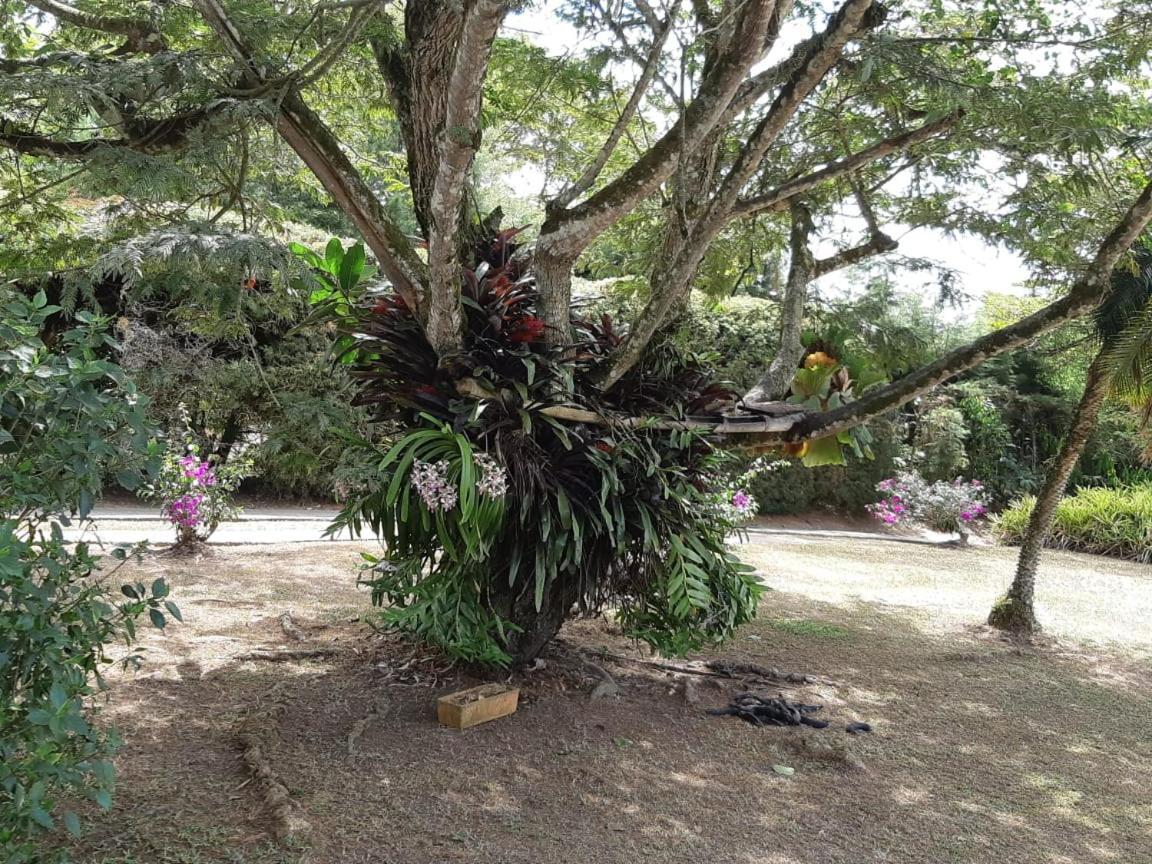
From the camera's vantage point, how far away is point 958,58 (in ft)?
17.9

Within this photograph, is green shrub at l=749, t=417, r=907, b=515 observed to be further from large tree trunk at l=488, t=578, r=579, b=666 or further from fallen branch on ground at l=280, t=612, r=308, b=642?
large tree trunk at l=488, t=578, r=579, b=666

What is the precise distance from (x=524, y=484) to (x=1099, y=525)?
38.2 feet

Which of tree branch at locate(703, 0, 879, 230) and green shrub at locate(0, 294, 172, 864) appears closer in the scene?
green shrub at locate(0, 294, 172, 864)

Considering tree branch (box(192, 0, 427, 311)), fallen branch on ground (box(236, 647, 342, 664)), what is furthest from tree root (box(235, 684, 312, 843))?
tree branch (box(192, 0, 427, 311))

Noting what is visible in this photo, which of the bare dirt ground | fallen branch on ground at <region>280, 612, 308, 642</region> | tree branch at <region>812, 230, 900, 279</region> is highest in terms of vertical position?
tree branch at <region>812, 230, 900, 279</region>

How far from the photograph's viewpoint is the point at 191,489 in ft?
23.5

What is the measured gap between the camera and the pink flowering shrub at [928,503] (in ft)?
40.4

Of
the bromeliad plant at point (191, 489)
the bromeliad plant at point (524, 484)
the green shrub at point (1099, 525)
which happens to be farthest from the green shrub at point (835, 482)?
the bromeliad plant at point (524, 484)

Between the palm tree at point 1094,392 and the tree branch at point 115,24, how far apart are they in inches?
268

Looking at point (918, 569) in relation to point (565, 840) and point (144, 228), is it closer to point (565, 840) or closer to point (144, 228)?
point (565, 840)

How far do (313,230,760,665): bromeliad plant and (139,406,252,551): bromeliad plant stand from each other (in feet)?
10.4

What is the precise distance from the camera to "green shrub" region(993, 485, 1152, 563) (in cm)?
1222

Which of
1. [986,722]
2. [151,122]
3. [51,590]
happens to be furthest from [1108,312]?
[51,590]

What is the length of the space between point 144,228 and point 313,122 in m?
1.55
